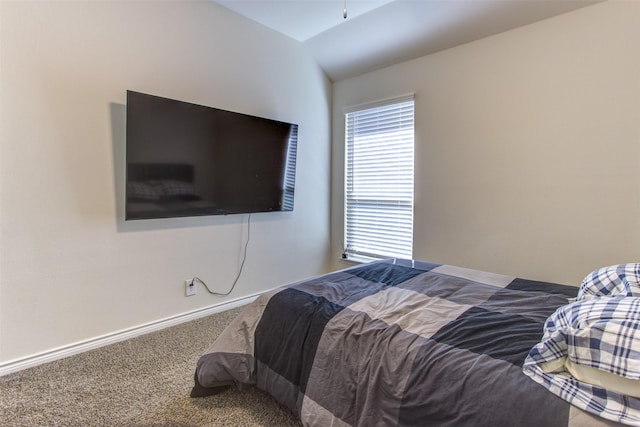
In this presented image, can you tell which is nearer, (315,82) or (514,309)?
(514,309)

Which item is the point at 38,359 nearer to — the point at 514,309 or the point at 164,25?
the point at 164,25

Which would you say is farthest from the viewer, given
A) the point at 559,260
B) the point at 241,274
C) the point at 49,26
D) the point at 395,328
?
the point at 241,274

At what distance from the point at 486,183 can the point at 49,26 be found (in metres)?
3.27

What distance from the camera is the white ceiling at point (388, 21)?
8.14 ft

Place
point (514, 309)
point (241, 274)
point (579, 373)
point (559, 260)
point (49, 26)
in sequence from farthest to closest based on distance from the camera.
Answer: point (241, 274) < point (559, 260) < point (49, 26) < point (514, 309) < point (579, 373)

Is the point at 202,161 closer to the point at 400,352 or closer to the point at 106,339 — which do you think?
the point at 106,339

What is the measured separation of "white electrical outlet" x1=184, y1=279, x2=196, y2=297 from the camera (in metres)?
2.77

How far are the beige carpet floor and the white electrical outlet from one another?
0.55 metres

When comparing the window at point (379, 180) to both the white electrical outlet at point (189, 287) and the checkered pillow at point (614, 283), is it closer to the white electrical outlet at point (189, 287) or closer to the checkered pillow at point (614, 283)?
the white electrical outlet at point (189, 287)

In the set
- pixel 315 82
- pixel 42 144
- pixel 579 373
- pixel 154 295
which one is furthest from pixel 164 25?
pixel 579 373

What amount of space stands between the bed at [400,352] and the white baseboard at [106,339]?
1045 millimetres

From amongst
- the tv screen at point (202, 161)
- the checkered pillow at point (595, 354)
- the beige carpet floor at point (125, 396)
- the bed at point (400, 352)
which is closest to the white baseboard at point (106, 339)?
the beige carpet floor at point (125, 396)

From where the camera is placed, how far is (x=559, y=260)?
2469 mm

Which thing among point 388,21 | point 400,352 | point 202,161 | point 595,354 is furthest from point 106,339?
point 388,21
